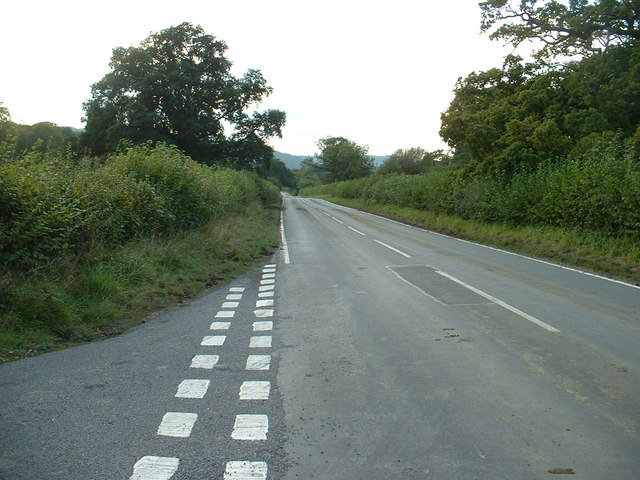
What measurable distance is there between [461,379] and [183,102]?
39.6 meters

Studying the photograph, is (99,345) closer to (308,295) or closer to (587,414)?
(308,295)

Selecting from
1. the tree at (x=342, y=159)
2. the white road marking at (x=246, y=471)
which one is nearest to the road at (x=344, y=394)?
the white road marking at (x=246, y=471)

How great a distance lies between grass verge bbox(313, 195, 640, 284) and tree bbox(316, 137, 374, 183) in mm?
78757

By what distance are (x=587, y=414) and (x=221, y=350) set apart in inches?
150

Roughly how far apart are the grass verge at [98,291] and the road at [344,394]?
0.53 meters

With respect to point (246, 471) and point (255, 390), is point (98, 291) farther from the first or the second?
point (246, 471)

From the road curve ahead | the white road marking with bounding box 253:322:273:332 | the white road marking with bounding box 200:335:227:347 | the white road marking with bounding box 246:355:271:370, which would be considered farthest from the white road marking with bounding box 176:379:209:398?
the white road marking with bounding box 253:322:273:332

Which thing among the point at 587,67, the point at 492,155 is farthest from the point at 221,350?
the point at 587,67

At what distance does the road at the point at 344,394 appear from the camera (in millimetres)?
3369

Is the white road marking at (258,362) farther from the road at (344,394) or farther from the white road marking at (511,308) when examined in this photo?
the white road marking at (511,308)

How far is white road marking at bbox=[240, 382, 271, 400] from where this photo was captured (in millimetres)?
4453

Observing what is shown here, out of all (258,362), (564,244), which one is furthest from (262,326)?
(564,244)

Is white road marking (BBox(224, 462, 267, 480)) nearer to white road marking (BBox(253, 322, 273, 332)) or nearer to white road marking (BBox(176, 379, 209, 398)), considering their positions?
white road marking (BBox(176, 379, 209, 398))

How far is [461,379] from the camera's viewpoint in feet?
15.8
